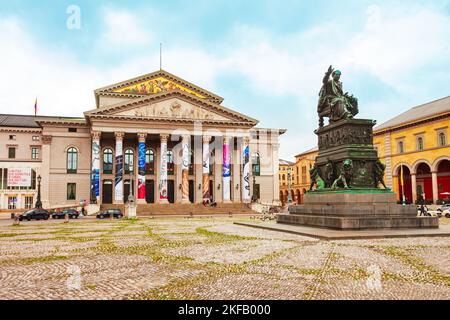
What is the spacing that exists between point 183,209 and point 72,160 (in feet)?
63.8

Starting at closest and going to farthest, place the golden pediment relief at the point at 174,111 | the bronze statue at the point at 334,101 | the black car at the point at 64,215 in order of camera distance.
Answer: the bronze statue at the point at 334,101 < the black car at the point at 64,215 < the golden pediment relief at the point at 174,111

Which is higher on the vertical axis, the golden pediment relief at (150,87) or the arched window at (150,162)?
the golden pediment relief at (150,87)

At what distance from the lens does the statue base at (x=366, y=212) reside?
1594 cm

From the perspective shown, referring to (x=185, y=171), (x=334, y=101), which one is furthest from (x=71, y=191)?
(x=334, y=101)

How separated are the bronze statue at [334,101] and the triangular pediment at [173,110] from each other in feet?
128

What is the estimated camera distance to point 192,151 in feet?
207

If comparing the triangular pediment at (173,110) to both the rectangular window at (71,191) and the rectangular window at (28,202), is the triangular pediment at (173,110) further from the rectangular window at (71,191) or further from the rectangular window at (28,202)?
the rectangular window at (28,202)

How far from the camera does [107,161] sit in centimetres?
6028

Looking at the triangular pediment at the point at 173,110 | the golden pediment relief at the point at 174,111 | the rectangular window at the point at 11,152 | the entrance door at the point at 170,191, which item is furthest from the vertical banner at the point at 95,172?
the rectangular window at the point at 11,152

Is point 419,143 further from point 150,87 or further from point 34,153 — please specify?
point 34,153

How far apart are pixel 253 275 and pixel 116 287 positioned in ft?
8.95

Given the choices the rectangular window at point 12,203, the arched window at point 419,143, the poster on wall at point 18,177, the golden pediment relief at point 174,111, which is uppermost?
the golden pediment relief at point 174,111
